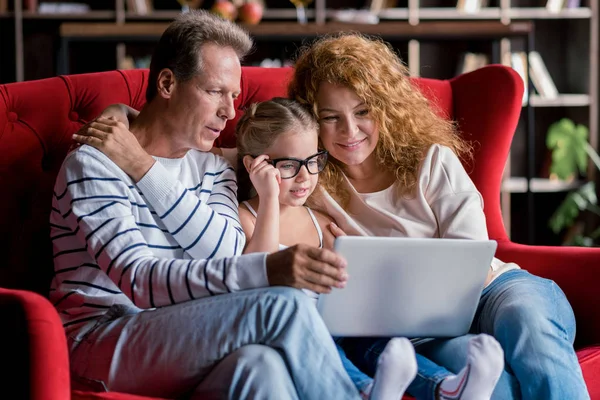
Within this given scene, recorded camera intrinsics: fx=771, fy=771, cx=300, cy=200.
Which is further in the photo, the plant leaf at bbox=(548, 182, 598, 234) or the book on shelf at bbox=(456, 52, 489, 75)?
the book on shelf at bbox=(456, 52, 489, 75)

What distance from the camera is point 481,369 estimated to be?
4.03 ft

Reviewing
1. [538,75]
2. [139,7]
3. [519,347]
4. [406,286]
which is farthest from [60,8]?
[519,347]

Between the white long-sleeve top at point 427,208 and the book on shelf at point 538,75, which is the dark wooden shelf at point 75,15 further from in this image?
the white long-sleeve top at point 427,208

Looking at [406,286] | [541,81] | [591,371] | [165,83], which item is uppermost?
[541,81]

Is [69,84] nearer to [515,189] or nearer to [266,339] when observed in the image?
[266,339]

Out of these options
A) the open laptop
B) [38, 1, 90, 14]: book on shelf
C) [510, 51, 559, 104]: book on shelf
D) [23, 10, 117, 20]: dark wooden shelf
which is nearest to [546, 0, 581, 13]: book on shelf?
[510, 51, 559, 104]: book on shelf

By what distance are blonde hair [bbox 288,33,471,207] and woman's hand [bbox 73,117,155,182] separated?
0.43 metres

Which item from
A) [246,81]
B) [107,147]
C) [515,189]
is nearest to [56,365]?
[107,147]

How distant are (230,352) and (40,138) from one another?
33.1 inches

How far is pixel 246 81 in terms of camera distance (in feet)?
6.61

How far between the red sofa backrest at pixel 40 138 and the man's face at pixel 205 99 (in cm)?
32

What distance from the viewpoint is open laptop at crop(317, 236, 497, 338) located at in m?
1.33

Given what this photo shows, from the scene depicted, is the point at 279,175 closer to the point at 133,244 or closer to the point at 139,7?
the point at 133,244

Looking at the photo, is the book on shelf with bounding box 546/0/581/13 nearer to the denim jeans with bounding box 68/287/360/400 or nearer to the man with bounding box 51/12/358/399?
the man with bounding box 51/12/358/399
